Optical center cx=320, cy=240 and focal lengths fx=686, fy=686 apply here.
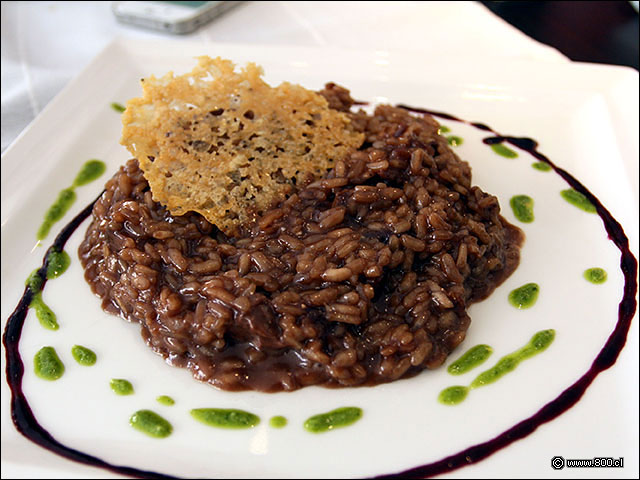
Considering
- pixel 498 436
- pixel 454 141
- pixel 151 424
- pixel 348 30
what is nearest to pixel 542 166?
pixel 454 141

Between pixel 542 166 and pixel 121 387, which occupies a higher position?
pixel 542 166

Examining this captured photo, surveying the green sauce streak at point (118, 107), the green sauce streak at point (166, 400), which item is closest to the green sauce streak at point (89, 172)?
the green sauce streak at point (118, 107)

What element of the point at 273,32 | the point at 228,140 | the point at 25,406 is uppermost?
the point at 228,140

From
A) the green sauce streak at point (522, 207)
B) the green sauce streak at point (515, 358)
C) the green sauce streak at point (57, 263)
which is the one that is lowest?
the green sauce streak at point (57, 263)

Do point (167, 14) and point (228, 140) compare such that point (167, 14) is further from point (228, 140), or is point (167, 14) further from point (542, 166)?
point (542, 166)

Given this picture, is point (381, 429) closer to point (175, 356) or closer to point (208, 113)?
point (175, 356)

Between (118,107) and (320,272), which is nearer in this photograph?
(320,272)

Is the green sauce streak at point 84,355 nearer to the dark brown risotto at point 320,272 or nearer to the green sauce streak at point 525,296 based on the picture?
the dark brown risotto at point 320,272
